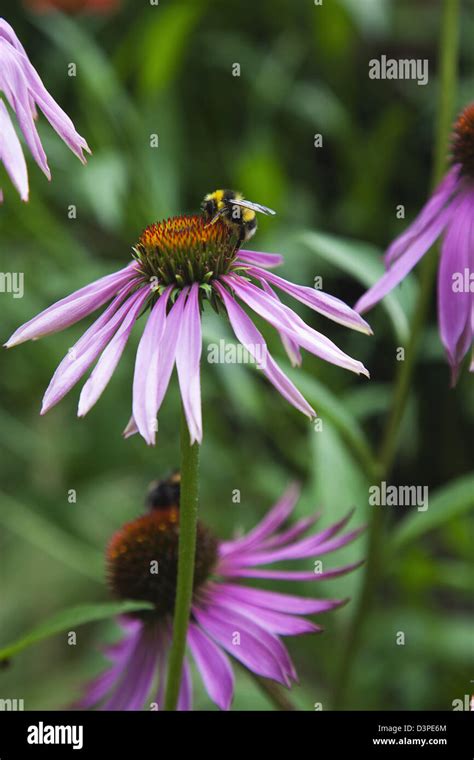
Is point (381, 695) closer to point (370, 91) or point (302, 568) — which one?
point (302, 568)

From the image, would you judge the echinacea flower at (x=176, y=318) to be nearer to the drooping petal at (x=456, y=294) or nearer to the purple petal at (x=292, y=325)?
the purple petal at (x=292, y=325)

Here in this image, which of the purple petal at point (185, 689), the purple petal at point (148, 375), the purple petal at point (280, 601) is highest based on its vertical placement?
the purple petal at point (148, 375)

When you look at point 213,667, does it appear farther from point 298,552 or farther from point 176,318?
point 176,318

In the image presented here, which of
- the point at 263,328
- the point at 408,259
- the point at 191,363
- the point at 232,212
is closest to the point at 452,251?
the point at 408,259

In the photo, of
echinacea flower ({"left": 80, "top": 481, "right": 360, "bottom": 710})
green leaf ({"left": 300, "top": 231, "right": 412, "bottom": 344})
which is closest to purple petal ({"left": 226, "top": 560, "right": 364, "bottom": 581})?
echinacea flower ({"left": 80, "top": 481, "right": 360, "bottom": 710})

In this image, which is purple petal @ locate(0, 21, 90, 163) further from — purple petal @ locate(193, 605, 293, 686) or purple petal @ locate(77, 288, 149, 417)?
purple petal @ locate(193, 605, 293, 686)

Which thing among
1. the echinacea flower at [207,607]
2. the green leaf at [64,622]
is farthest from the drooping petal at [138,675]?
the green leaf at [64,622]
